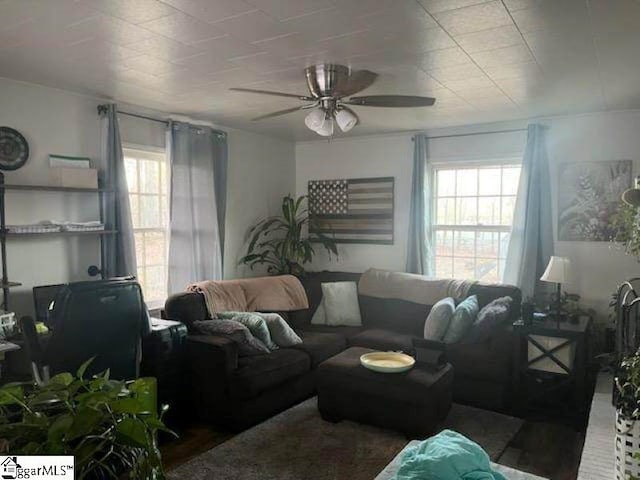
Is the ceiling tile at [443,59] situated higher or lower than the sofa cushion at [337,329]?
higher

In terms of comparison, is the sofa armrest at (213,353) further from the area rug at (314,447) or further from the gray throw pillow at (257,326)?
the area rug at (314,447)

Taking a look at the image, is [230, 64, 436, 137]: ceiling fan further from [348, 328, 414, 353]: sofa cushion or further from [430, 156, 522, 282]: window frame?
[430, 156, 522, 282]: window frame

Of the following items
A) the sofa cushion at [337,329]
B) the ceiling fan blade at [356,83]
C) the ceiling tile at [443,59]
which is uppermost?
the ceiling tile at [443,59]

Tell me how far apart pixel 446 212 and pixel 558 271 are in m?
1.52

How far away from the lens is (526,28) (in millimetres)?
2221

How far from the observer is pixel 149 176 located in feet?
13.8

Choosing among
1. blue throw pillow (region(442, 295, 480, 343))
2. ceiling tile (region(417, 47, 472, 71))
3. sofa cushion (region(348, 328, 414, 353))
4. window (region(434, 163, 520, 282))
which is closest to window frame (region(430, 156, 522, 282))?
window (region(434, 163, 520, 282))

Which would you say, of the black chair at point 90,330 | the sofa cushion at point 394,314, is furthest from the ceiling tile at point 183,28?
the sofa cushion at point 394,314

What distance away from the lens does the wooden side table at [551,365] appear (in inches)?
136

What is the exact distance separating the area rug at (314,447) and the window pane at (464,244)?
182 cm

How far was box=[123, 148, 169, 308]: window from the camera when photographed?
408 centimetres

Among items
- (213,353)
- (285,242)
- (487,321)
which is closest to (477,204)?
(487,321)

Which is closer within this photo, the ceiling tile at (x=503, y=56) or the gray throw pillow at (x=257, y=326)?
the ceiling tile at (x=503, y=56)

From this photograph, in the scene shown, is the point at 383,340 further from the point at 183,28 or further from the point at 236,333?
the point at 183,28
